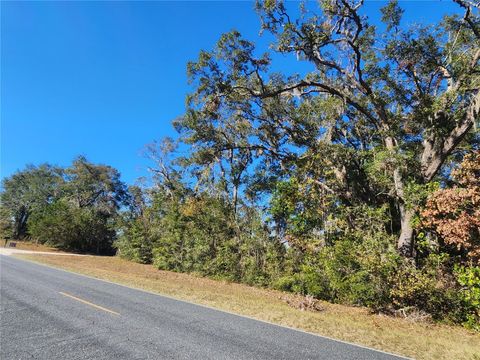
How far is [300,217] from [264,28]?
366 inches

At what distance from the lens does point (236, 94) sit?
17.7 meters

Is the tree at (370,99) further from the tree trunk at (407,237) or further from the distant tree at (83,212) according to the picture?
the distant tree at (83,212)

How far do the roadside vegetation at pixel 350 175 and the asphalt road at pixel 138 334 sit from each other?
3.34 meters

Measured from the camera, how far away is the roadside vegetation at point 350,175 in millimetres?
11659

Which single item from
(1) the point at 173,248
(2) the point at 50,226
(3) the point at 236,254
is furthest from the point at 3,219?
(3) the point at 236,254

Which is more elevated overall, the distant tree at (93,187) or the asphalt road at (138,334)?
the distant tree at (93,187)

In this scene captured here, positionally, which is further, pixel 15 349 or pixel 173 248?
pixel 173 248

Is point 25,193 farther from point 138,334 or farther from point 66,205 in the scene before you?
point 138,334

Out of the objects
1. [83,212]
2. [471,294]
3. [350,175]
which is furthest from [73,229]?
[471,294]

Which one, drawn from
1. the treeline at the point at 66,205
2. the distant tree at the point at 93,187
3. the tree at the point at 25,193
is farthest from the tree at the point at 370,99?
the tree at the point at 25,193

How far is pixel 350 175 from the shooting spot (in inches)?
688

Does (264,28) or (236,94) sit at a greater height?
(264,28)

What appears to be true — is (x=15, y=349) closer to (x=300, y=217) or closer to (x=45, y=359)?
(x=45, y=359)

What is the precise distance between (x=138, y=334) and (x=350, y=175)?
44.8 feet
